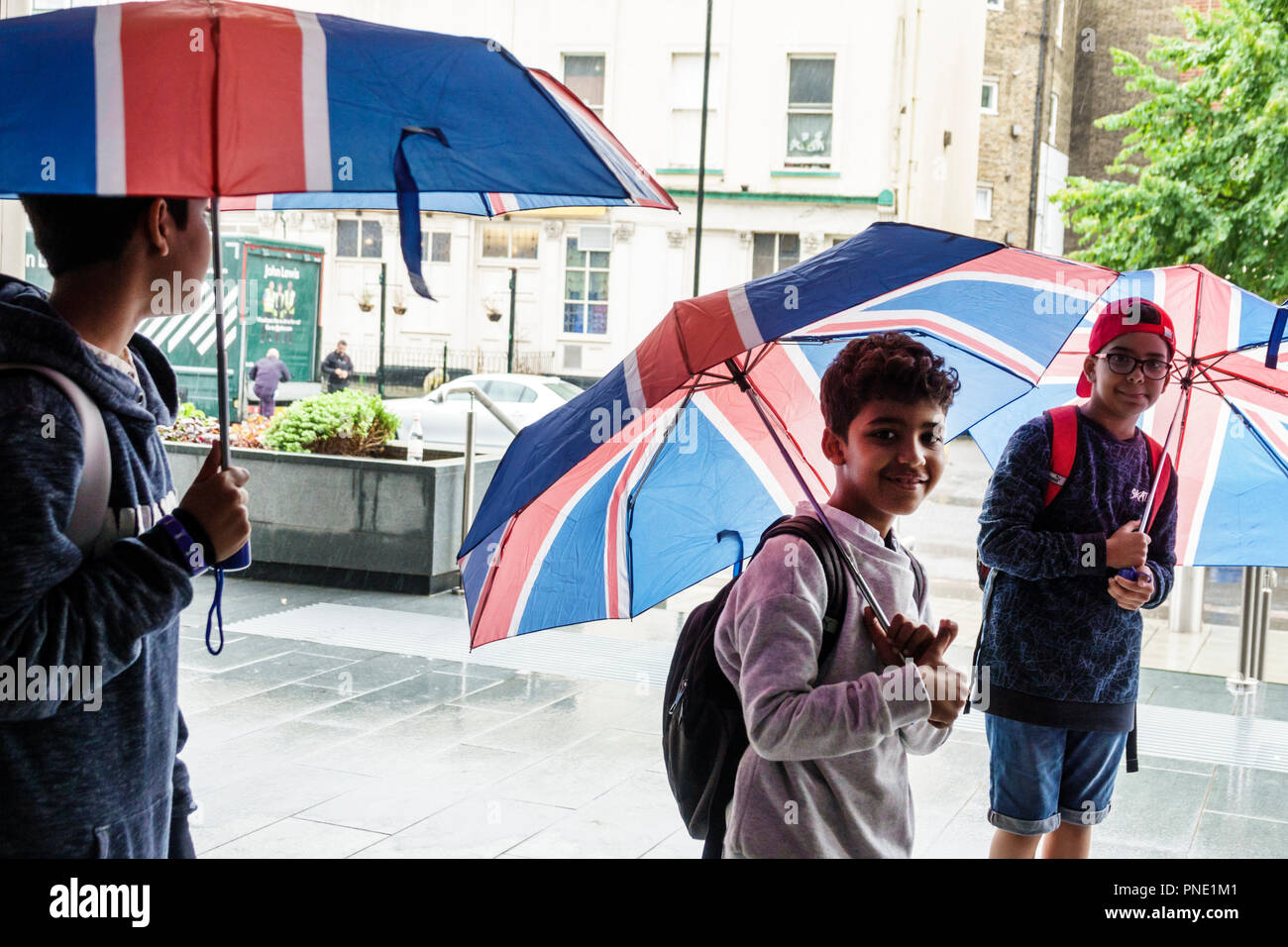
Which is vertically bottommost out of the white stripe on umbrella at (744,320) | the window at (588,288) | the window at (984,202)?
the white stripe on umbrella at (744,320)

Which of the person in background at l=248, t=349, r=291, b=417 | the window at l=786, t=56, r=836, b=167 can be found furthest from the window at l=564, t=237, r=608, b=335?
the person in background at l=248, t=349, r=291, b=417

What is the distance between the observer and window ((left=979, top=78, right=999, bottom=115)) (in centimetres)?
3625

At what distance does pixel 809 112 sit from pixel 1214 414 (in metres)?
25.5

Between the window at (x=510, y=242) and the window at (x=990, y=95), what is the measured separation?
1548cm

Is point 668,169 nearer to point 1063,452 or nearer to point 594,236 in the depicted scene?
point 594,236

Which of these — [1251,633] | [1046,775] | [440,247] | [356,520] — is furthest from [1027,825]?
[440,247]

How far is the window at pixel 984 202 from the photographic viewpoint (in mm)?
36531

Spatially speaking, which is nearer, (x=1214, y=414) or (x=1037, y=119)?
(x=1214, y=414)

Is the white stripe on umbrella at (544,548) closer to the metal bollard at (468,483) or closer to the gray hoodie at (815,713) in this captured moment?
the gray hoodie at (815,713)

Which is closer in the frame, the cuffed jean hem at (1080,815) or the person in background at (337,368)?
the cuffed jean hem at (1080,815)

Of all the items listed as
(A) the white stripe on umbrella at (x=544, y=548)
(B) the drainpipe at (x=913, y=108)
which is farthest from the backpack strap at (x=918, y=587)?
Answer: (B) the drainpipe at (x=913, y=108)

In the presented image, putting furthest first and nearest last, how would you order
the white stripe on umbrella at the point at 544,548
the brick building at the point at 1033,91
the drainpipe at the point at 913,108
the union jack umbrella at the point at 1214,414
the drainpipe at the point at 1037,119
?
the brick building at the point at 1033,91, the drainpipe at the point at 1037,119, the drainpipe at the point at 913,108, the union jack umbrella at the point at 1214,414, the white stripe on umbrella at the point at 544,548

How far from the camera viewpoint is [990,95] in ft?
120
